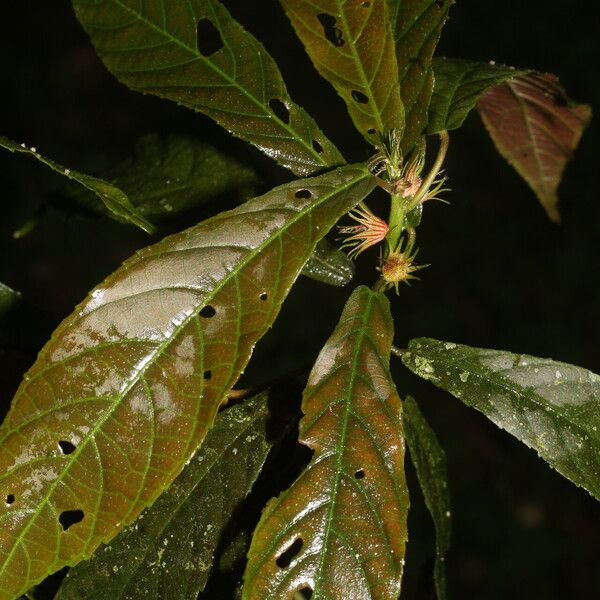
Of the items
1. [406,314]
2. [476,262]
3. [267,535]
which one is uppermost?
[476,262]

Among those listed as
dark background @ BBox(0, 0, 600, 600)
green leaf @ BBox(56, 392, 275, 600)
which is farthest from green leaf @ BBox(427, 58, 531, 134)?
dark background @ BBox(0, 0, 600, 600)

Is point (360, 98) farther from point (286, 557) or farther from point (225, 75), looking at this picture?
point (286, 557)

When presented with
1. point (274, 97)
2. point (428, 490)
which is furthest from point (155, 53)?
point (428, 490)

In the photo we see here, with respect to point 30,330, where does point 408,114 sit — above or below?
above

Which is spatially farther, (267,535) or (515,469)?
(515,469)

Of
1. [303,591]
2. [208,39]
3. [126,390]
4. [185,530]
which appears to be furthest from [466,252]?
[126,390]

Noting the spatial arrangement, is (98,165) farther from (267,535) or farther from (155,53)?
(267,535)

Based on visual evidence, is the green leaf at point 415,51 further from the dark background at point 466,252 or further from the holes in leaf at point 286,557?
the dark background at point 466,252

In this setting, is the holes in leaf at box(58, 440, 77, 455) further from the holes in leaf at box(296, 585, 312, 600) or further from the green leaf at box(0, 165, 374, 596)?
the holes in leaf at box(296, 585, 312, 600)
